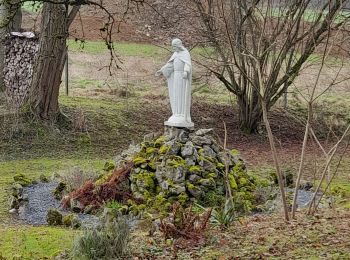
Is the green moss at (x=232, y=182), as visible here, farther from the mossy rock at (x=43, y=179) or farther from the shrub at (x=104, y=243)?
the shrub at (x=104, y=243)

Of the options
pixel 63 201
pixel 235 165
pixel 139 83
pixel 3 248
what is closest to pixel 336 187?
pixel 235 165

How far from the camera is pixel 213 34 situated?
20.3 metres

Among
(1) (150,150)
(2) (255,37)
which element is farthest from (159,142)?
(2) (255,37)

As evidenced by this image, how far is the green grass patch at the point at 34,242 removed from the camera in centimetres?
810

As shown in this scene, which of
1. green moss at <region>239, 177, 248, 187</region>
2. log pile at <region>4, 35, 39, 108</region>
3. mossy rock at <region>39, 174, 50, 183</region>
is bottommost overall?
mossy rock at <region>39, 174, 50, 183</region>

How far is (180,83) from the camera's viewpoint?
12906 mm

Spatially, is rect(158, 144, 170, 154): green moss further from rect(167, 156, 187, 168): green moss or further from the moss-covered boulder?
rect(167, 156, 187, 168): green moss

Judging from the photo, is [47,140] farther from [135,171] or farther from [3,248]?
[3,248]

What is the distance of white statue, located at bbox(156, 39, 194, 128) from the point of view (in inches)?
501

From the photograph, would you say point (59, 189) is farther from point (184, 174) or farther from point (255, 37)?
point (255, 37)

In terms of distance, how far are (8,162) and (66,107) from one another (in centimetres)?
445

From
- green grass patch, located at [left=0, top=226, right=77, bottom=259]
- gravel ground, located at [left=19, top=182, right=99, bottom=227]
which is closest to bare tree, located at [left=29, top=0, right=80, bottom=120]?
gravel ground, located at [left=19, top=182, right=99, bottom=227]

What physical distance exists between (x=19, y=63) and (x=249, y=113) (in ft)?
23.1

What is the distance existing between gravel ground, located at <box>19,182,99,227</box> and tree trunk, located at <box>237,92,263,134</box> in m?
8.85
